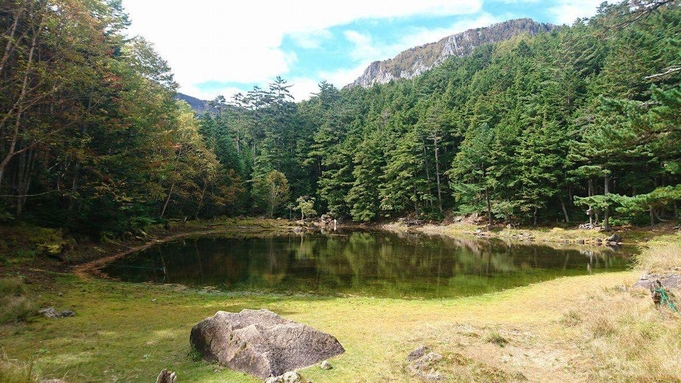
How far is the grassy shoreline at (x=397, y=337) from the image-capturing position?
16.9 feet

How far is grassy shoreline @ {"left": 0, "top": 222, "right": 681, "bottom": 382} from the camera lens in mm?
5137

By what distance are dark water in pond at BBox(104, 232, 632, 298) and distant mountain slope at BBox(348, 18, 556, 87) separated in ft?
364

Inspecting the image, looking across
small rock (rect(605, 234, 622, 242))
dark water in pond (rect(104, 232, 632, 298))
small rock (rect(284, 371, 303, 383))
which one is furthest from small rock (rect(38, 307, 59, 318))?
small rock (rect(605, 234, 622, 242))

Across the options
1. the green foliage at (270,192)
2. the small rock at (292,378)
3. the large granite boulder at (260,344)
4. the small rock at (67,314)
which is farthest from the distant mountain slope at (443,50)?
the small rock at (292,378)

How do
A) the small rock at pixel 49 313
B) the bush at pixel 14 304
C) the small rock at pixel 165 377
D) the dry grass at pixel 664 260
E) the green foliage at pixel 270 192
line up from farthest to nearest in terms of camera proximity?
the green foliage at pixel 270 192
the dry grass at pixel 664 260
the small rock at pixel 49 313
the bush at pixel 14 304
the small rock at pixel 165 377

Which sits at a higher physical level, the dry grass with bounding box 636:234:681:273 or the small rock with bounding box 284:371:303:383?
the dry grass with bounding box 636:234:681:273

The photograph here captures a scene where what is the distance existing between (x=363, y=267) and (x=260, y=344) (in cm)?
1414

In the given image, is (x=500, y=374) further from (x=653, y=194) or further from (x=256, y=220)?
(x=256, y=220)

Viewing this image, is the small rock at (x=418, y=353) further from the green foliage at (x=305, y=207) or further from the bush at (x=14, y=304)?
the green foliage at (x=305, y=207)

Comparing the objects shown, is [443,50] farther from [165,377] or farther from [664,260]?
[165,377]

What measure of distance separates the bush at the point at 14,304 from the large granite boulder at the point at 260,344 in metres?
4.81

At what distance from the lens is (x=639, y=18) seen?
29.4 ft

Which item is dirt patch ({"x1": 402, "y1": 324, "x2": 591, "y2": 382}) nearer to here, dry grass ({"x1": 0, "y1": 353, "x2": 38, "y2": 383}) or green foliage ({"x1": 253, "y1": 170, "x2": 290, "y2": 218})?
dry grass ({"x1": 0, "y1": 353, "x2": 38, "y2": 383})

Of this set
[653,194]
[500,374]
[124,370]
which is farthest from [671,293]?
[653,194]
